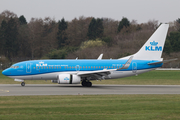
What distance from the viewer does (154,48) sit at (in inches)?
1439

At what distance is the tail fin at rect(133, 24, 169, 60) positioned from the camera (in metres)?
36.3

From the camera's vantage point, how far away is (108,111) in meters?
14.9

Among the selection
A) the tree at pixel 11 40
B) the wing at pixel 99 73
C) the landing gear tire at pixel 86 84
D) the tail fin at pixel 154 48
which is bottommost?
the landing gear tire at pixel 86 84

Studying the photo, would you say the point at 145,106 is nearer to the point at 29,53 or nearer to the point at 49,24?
the point at 29,53

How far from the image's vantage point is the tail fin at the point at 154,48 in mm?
36281

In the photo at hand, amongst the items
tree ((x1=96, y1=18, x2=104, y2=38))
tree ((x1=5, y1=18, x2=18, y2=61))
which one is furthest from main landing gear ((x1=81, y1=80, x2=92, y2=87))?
tree ((x1=96, y1=18, x2=104, y2=38))

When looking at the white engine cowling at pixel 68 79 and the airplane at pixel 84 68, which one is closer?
the white engine cowling at pixel 68 79

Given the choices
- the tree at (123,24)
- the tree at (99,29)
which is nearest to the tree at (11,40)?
the tree at (99,29)

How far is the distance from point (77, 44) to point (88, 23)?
13.1 metres

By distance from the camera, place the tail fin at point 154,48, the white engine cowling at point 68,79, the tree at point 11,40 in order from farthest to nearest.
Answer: the tree at point 11,40 → the tail fin at point 154,48 → the white engine cowling at point 68,79

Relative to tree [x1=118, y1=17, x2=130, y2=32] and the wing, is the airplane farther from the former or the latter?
tree [x1=118, y1=17, x2=130, y2=32]

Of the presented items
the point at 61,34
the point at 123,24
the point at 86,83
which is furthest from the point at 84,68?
the point at 123,24

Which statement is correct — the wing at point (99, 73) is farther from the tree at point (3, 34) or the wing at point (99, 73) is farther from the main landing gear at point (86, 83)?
the tree at point (3, 34)

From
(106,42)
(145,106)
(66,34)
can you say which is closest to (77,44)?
(66,34)
